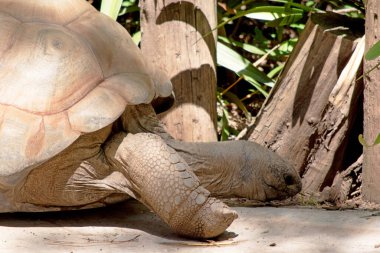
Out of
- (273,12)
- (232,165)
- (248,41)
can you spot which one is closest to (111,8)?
(273,12)

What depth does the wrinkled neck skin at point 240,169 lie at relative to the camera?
404cm

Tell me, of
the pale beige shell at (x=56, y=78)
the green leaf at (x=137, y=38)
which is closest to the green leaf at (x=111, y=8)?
the green leaf at (x=137, y=38)

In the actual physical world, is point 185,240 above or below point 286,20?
below

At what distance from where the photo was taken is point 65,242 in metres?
3.51

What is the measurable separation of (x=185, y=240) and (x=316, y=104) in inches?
55.4

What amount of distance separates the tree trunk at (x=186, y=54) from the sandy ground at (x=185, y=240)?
875 mm

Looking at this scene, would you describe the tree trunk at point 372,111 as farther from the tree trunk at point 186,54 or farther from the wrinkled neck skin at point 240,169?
the tree trunk at point 186,54

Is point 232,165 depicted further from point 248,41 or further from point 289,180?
point 248,41

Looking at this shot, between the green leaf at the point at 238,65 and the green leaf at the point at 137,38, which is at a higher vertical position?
the green leaf at the point at 137,38

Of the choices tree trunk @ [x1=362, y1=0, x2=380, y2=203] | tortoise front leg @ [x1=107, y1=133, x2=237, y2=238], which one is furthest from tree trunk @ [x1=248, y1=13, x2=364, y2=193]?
tortoise front leg @ [x1=107, y1=133, x2=237, y2=238]

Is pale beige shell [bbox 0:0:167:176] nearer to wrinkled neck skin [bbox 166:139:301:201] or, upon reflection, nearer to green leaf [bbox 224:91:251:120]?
wrinkled neck skin [bbox 166:139:301:201]

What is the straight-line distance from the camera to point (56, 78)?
12.0ft

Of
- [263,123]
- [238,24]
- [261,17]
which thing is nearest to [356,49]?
[263,123]

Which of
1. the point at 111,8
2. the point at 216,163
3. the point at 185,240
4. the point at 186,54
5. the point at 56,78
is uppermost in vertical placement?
the point at 111,8
